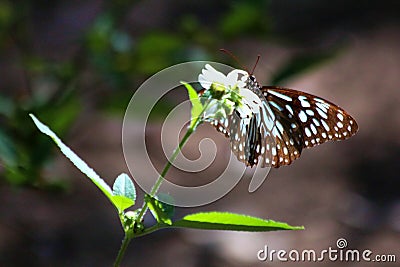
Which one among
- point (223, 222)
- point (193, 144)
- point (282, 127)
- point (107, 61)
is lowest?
point (223, 222)

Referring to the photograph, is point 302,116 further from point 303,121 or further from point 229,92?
point 229,92

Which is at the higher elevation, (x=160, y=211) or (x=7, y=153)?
(x=7, y=153)

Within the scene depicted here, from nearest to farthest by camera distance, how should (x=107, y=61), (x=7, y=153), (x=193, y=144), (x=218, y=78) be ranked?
(x=218, y=78), (x=7, y=153), (x=107, y=61), (x=193, y=144)

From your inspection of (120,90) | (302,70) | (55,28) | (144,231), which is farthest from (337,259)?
(55,28)

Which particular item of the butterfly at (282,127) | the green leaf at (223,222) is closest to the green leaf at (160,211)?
the green leaf at (223,222)

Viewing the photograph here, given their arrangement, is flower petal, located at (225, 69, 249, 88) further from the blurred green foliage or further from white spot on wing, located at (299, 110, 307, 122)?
the blurred green foliage

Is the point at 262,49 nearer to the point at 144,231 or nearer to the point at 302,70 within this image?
the point at 302,70

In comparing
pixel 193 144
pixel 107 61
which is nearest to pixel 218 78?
pixel 107 61
